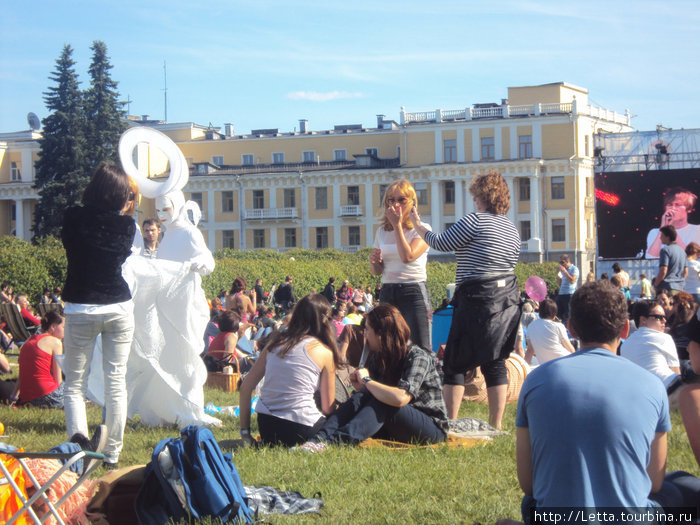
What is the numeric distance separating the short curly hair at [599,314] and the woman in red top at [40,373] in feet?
20.0

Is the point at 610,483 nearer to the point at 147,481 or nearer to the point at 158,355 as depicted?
the point at 147,481

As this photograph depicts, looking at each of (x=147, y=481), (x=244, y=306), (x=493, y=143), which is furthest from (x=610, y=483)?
(x=493, y=143)

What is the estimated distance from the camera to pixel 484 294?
5.91 m

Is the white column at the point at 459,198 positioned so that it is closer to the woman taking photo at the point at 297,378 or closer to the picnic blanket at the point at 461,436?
the picnic blanket at the point at 461,436

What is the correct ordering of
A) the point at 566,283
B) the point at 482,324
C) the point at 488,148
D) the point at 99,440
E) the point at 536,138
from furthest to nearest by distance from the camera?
the point at 488,148 → the point at 536,138 → the point at 566,283 → the point at 482,324 → the point at 99,440

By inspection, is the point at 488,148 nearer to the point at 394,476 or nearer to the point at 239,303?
the point at 239,303

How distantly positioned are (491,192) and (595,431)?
3.45 m

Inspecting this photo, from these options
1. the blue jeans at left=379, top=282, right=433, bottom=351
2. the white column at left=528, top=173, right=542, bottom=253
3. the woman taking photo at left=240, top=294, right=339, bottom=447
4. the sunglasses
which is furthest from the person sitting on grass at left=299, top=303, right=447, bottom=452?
the white column at left=528, top=173, right=542, bottom=253

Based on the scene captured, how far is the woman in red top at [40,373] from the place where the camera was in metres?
7.97

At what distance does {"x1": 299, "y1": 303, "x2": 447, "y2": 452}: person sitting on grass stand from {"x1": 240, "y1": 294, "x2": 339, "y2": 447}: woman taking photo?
0.54ft

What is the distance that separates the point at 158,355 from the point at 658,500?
4.37 metres

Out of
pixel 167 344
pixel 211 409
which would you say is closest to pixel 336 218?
pixel 211 409

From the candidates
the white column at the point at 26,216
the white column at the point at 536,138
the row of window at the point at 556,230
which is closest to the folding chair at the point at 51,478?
the row of window at the point at 556,230

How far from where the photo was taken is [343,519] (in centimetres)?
407
